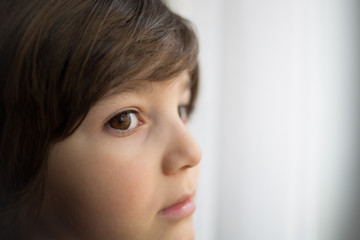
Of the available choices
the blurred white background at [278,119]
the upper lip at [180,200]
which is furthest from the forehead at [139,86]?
the blurred white background at [278,119]

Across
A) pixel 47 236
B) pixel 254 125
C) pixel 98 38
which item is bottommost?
pixel 47 236

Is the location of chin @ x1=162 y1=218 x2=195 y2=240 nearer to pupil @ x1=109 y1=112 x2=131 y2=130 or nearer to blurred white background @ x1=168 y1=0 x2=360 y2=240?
pupil @ x1=109 y1=112 x2=131 y2=130

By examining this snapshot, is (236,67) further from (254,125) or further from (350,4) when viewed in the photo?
(350,4)

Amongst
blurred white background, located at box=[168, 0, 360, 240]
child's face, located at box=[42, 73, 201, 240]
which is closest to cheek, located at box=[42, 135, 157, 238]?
child's face, located at box=[42, 73, 201, 240]

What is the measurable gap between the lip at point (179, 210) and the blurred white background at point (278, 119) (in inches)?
11.8

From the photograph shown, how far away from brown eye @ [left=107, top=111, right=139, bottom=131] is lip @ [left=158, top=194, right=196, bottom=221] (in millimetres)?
130

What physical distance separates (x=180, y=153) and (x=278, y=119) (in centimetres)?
33

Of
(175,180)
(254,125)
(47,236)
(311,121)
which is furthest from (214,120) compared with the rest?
(47,236)

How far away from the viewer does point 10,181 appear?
418 mm

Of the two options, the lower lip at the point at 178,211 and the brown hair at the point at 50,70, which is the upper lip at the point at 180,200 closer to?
the lower lip at the point at 178,211

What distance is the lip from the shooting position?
46 centimetres

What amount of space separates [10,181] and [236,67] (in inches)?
21.2

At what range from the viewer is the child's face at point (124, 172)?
0.42 m

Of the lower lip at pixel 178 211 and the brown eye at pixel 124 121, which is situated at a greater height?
the brown eye at pixel 124 121
